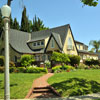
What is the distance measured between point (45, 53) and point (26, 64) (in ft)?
21.8

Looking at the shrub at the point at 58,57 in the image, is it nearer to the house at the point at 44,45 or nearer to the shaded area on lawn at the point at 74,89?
the house at the point at 44,45

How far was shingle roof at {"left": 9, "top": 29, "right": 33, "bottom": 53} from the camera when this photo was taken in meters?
30.6

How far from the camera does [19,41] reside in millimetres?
33312

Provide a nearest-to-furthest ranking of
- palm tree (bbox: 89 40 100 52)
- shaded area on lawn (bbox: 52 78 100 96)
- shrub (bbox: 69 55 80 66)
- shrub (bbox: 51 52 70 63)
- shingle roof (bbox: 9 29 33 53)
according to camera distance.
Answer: shaded area on lawn (bbox: 52 78 100 96), shrub (bbox: 51 52 70 63), shrub (bbox: 69 55 80 66), shingle roof (bbox: 9 29 33 53), palm tree (bbox: 89 40 100 52)

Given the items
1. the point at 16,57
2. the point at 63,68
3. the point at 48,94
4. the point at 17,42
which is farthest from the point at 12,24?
the point at 48,94

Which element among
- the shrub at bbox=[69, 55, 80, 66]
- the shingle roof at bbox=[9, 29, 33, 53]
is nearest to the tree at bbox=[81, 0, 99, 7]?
the shrub at bbox=[69, 55, 80, 66]

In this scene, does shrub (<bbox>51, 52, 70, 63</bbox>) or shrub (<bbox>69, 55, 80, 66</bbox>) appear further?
shrub (<bbox>69, 55, 80, 66</bbox>)

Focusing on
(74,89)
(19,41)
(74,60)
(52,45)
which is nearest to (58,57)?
(74,60)

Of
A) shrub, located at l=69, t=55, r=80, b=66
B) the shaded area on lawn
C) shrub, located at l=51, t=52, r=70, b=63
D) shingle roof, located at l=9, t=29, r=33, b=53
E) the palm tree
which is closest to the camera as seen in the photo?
the shaded area on lawn

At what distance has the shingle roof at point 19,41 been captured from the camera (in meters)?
30.6

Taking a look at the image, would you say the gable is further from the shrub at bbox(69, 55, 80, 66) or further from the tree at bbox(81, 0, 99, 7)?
the tree at bbox(81, 0, 99, 7)

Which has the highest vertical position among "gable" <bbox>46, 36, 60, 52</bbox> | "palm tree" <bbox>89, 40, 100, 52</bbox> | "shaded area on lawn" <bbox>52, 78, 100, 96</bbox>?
"palm tree" <bbox>89, 40, 100, 52</bbox>

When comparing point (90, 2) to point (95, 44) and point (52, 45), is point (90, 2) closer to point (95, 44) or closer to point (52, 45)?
point (52, 45)

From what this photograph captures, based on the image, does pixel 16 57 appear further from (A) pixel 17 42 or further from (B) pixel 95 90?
(B) pixel 95 90
